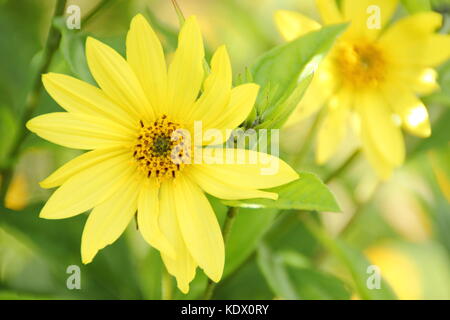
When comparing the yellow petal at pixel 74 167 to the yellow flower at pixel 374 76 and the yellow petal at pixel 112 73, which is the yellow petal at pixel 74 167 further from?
the yellow flower at pixel 374 76

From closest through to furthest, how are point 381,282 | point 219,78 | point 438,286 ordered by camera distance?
point 219,78 → point 381,282 → point 438,286

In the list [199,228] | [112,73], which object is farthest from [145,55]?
[199,228]

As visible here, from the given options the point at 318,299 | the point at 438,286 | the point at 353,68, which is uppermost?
the point at 353,68

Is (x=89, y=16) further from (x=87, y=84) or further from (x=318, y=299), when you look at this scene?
(x=318, y=299)

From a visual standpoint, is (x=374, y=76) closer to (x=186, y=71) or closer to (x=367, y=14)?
(x=367, y=14)

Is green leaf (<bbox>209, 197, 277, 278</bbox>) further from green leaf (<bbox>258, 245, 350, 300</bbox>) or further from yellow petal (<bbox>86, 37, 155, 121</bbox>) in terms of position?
yellow petal (<bbox>86, 37, 155, 121</bbox>)

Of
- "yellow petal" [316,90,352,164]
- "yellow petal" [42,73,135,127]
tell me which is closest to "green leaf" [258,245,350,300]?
"yellow petal" [316,90,352,164]

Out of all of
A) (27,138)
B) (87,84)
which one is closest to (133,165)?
(87,84)
